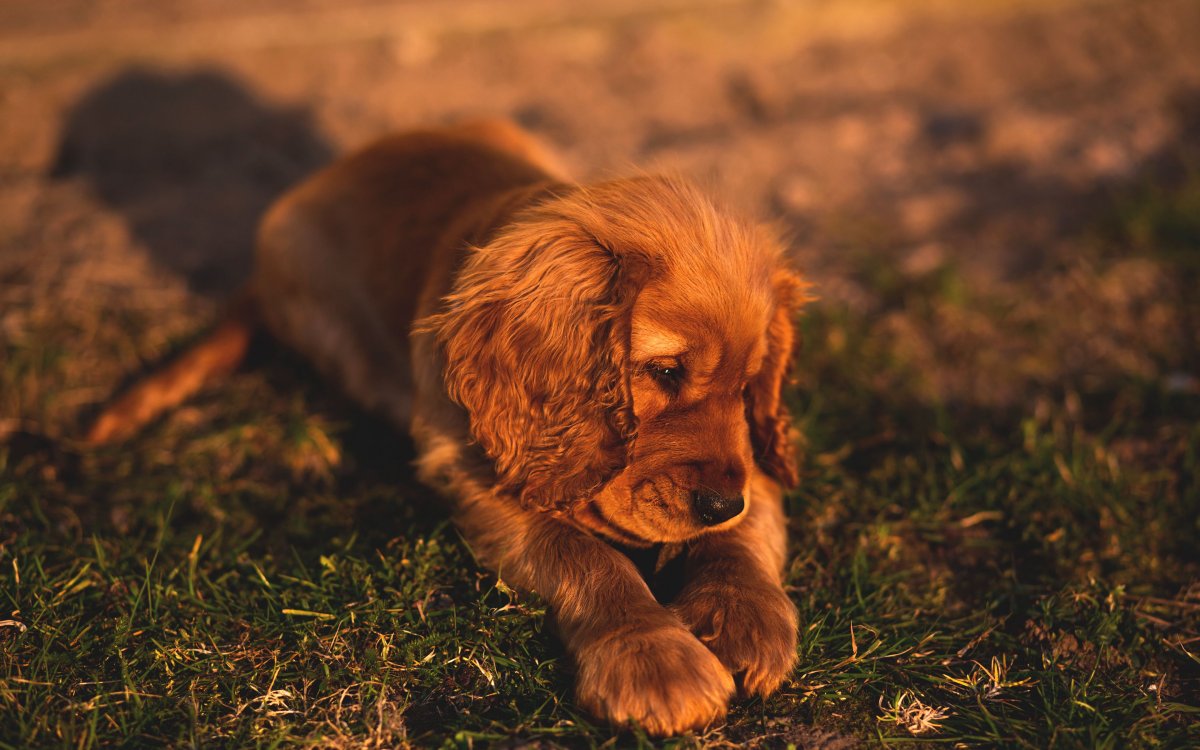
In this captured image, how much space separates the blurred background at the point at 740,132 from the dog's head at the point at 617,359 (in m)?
0.55

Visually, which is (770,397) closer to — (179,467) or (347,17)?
(179,467)

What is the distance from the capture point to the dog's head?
2.31 metres

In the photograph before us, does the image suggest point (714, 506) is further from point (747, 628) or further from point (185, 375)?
point (185, 375)

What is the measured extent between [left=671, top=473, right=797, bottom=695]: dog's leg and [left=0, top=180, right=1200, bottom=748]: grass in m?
0.11

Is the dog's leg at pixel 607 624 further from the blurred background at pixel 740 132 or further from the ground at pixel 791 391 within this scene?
the blurred background at pixel 740 132

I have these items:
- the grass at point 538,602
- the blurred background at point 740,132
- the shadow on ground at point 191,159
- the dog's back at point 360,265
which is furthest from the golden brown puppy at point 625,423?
the shadow on ground at point 191,159

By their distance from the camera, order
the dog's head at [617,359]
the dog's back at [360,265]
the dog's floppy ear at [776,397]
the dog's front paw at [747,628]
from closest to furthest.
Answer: the dog's front paw at [747,628] < the dog's head at [617,359] < the dog's floppy ear at [776,397] < the dog's back at [360,265]

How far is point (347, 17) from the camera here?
707cm

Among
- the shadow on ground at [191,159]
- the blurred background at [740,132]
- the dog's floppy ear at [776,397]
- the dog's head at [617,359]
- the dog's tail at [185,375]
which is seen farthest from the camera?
the shadow on ground at [191,159]

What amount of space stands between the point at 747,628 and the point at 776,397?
775mm

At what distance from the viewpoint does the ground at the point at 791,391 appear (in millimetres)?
2234

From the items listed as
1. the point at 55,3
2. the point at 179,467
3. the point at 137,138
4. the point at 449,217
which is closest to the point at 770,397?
the point at 449,217

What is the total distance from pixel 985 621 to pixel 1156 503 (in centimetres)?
88

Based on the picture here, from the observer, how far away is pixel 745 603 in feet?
7.39
